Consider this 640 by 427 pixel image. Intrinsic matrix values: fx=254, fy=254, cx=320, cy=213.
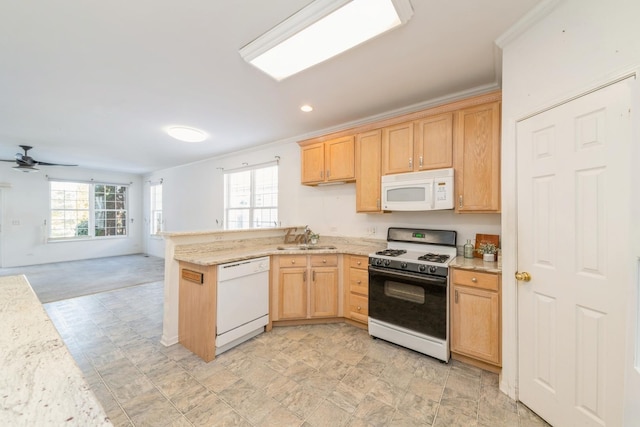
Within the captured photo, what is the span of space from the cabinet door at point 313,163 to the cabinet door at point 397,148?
2.96 ft

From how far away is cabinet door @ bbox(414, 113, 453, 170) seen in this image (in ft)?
8.46

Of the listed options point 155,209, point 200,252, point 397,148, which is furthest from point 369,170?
point 155,209

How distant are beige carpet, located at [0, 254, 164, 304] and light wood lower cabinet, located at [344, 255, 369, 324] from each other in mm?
4128

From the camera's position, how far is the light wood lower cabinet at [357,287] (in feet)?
9.64

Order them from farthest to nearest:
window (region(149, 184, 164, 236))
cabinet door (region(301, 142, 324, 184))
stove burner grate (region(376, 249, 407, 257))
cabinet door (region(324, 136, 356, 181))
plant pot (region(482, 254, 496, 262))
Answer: window (region(149, 184, 164, 236)), cabinet door (region(301, 142, 324, 184)), cabinet door (region(324, 136, 356, 181)), stove burner grate (region(376, 249, 407, 257)), plant pot (region(482, 254, 496, 262))

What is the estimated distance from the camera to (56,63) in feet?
7.28

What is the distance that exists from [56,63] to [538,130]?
388cm

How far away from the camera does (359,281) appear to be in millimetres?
2988

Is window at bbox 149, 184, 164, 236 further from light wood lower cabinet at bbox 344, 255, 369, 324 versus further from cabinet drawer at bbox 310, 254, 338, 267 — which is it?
light wood lower cabinet at bbox 344, 255, 369, 324

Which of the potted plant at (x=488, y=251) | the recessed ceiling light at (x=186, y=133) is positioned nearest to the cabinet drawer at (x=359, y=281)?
the potted plant at (x=488, y=251)

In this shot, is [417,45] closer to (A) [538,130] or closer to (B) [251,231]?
(A) [538,130]

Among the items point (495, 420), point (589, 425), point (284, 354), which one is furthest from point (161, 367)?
point (589, 425)

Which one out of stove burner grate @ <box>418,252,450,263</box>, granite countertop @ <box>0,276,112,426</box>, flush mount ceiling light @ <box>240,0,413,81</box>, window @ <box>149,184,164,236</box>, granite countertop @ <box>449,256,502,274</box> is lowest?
granite countertop @ <box>449,256,502,274</box>

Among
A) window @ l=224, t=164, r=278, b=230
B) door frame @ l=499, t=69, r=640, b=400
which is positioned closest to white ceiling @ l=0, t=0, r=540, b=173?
door frame @ l=499, t=69, r=640, b=400
